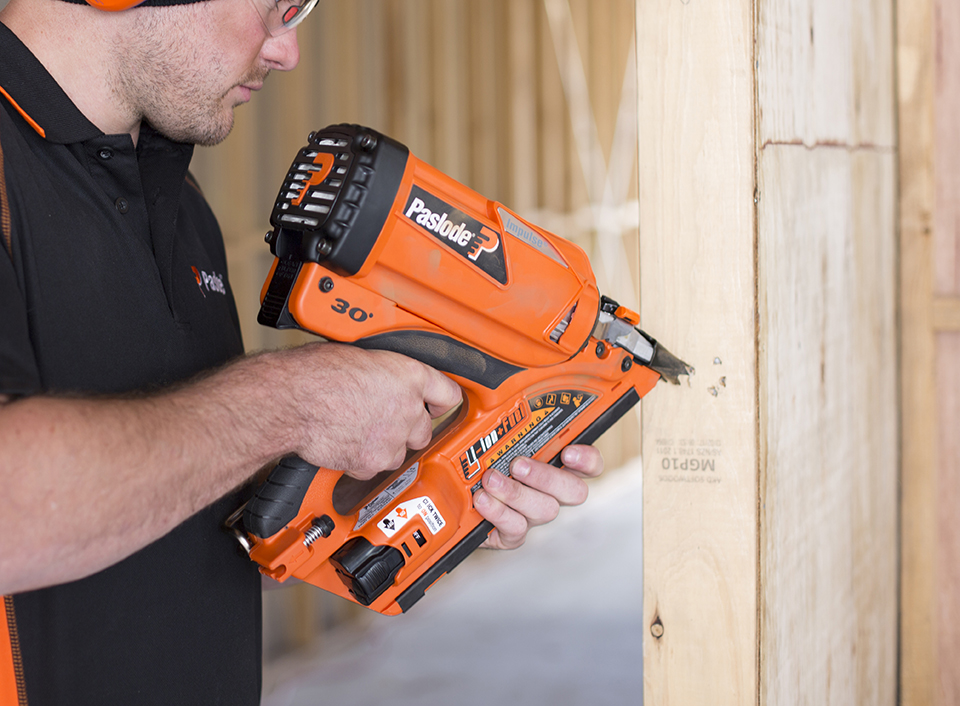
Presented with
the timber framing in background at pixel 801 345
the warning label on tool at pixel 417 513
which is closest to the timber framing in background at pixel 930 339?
the timber framing in background at pixel 801 345

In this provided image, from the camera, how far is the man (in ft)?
2.30

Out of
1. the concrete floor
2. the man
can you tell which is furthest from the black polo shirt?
the concrete floor

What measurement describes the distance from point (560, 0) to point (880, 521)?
454 centimetres

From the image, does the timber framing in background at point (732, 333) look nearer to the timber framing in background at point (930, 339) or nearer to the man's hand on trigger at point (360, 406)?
the man's hand on trigger at point (360, 406)

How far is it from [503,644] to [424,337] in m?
2.66

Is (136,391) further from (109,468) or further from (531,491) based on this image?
(531,491)

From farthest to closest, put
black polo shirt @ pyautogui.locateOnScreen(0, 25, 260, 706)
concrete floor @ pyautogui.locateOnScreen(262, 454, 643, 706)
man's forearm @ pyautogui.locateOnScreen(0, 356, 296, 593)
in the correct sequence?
concrete floor @ pyautogui.locateOnScreen(262, 454, 643, 706), black polo shirt @ pyautogui.locateOnScreen(0, 25, 260, 706), man's forearm @ pyautogui.locateOnScreen(0, 356, 296, 593)

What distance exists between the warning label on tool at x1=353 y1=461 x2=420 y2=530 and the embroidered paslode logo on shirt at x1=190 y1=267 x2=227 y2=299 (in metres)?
0.40

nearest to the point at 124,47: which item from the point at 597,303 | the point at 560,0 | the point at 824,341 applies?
the point at 597,303

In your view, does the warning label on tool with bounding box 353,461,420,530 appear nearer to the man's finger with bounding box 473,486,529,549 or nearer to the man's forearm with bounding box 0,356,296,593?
the man's finger with bounding box 473,486,529,549

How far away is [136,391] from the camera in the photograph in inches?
31.7

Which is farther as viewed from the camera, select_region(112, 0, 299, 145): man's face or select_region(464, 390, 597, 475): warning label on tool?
select_region(464, 390, 597, 475): warning label on tool

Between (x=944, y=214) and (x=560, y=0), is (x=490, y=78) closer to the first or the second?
(x=560, y=0)

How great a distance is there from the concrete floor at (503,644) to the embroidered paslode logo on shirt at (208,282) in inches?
84.9
